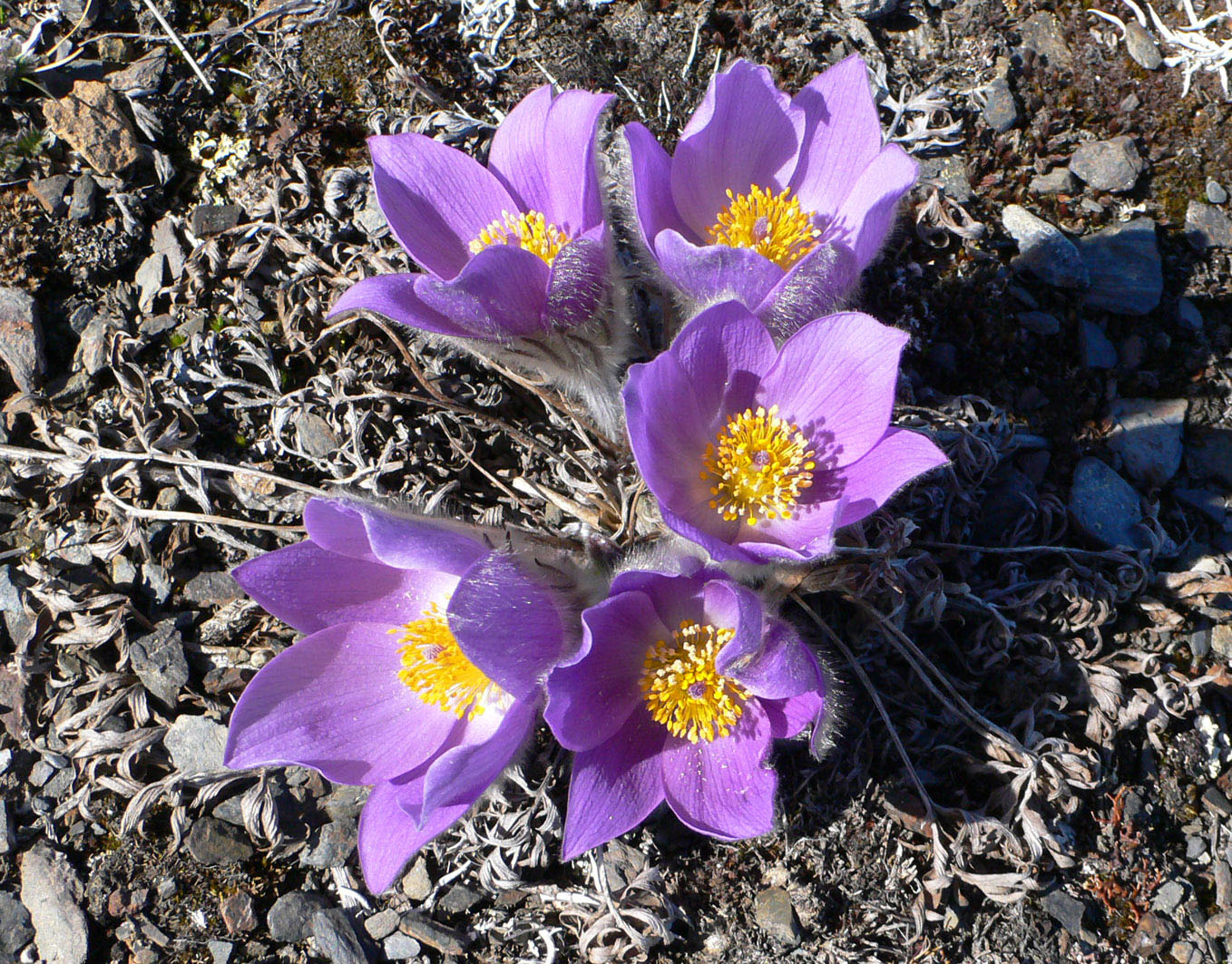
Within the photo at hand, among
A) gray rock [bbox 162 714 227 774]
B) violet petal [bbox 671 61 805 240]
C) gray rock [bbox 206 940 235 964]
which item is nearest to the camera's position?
violet petal [bbox 671 61 805 240]

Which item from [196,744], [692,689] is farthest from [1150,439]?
[196,744]

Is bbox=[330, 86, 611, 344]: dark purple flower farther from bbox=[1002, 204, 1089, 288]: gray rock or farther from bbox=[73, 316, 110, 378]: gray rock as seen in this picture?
bbox=[1002, 204, 1089, 288]: gray rock

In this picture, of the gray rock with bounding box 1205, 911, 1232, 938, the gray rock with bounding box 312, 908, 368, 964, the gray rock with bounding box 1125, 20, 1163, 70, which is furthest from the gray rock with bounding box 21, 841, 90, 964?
the gray rock with bounding box 1125, 20, 1163, 70

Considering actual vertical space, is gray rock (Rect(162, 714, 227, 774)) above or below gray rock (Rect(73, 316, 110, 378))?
below

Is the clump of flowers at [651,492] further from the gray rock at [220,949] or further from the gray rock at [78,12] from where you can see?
the gray rock at [78,12]

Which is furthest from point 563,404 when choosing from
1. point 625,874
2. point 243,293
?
point 625,874

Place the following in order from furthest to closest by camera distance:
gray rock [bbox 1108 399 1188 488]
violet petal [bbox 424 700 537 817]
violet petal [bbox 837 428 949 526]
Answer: gray rock [bbox 1108 399 1188 488]
violet petal [bbox 837 428 949 526]
violet petal [bbox 424 700 537 817]
